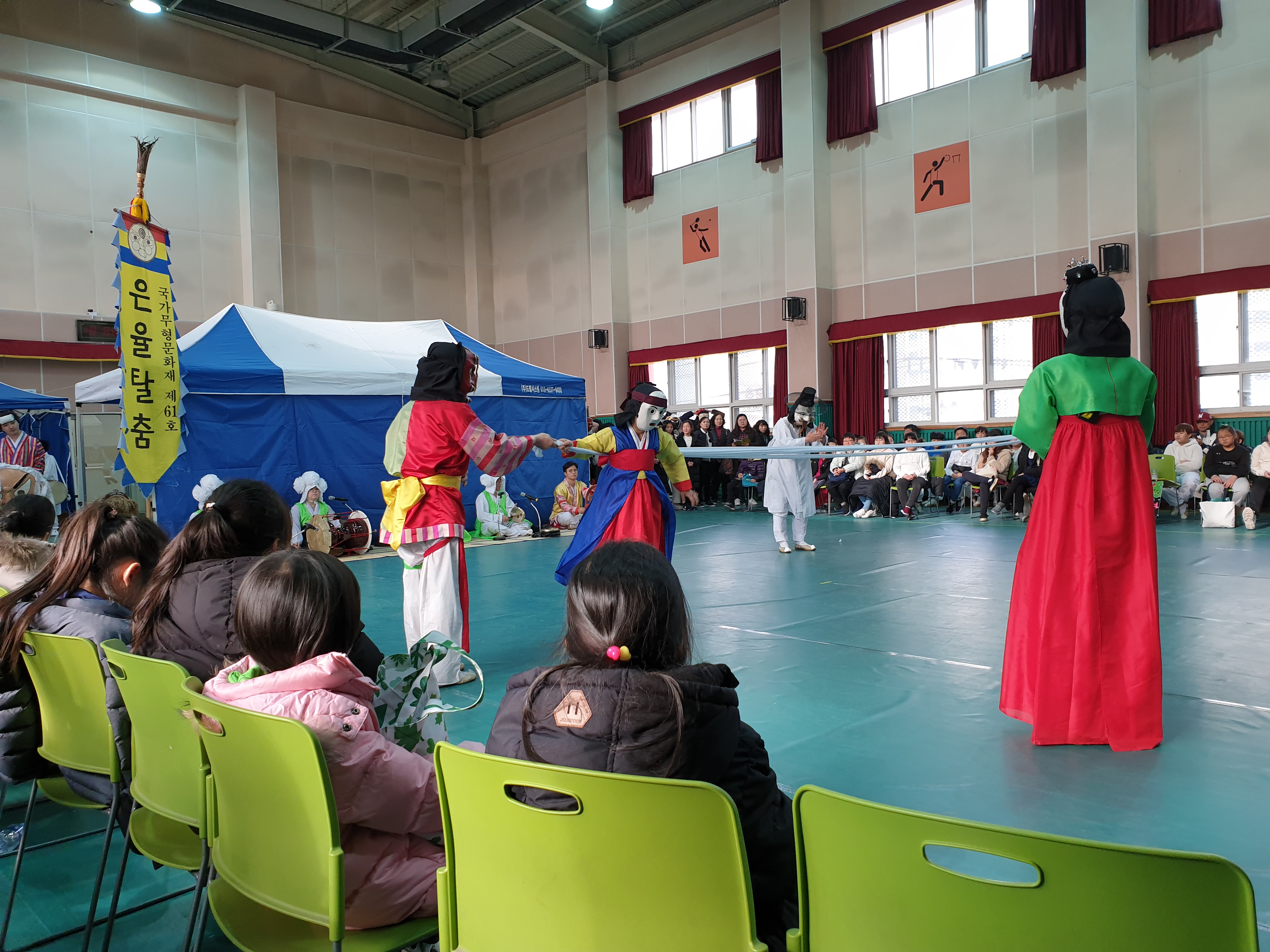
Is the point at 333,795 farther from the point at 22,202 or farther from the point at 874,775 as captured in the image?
the point at 22,202

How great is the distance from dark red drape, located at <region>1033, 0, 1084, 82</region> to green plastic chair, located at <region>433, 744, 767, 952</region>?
12.5m

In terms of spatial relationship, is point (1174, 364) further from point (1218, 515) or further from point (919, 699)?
point (919, 699)

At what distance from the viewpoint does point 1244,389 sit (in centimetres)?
1043

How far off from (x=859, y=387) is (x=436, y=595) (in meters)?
10.4

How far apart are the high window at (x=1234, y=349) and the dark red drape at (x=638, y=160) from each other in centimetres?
884

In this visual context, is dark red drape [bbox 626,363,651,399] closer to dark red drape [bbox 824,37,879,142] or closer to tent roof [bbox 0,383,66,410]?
dark red drape [bbox 824,37,879,142]

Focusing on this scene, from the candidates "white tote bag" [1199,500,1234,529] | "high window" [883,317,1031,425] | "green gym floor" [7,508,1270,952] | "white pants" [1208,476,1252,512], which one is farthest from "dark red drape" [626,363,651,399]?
"white tote bag" [1199,500,1234,529]

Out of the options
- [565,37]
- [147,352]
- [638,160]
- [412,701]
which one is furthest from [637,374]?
[412,701]

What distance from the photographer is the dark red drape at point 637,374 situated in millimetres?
16219

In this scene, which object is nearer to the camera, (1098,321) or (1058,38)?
(1098,321)

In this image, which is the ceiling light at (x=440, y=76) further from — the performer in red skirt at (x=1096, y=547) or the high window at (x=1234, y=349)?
the performer in red skirt at (x=1096, y=547)

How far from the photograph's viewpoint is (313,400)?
9.81m

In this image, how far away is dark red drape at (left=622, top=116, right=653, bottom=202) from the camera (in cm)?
1568

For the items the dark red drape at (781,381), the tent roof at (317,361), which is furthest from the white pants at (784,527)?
the dark red drape at (781,381)
